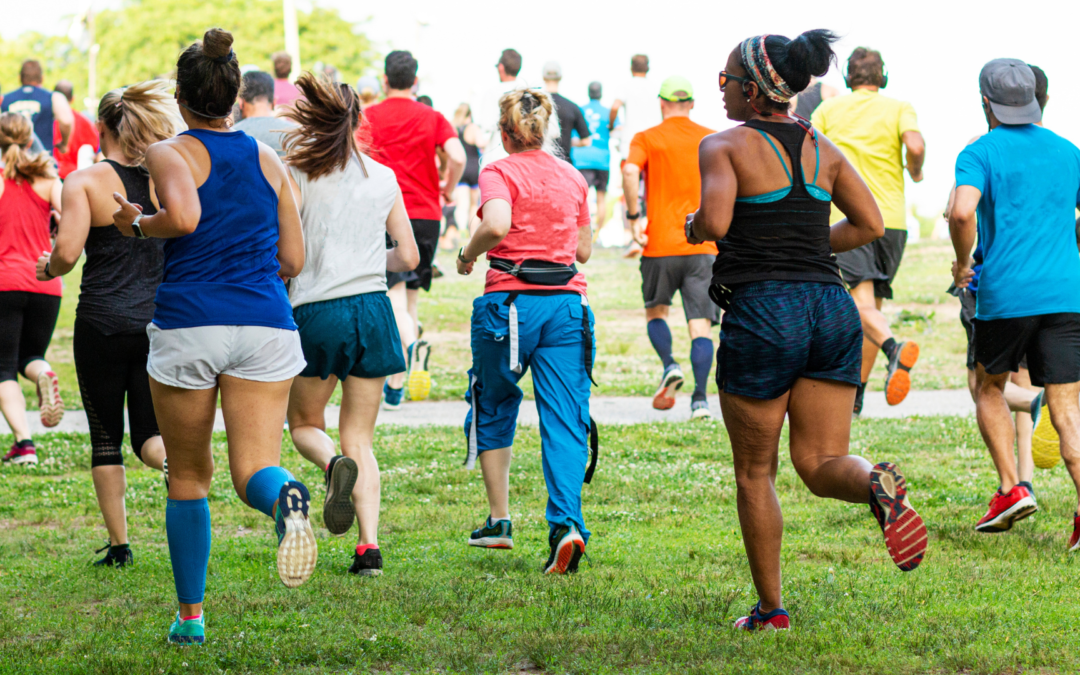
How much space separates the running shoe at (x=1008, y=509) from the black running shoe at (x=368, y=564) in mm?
2966

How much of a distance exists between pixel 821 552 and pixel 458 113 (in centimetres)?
1734

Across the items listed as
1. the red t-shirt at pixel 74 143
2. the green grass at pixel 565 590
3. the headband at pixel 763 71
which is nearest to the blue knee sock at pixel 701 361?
the green grass at pixel 565 590

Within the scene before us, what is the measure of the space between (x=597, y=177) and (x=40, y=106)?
300 inches

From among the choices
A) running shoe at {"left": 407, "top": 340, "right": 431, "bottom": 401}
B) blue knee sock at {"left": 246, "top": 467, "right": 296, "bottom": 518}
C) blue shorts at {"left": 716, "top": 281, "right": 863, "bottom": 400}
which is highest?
blue shorts at {"left": 716, "top": 281, "right": 863, "bottom": 400}

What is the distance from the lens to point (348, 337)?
525cm

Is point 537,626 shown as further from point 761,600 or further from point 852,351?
point 852,351

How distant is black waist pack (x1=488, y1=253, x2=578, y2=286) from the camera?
5465mm

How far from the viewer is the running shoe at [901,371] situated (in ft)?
28.4

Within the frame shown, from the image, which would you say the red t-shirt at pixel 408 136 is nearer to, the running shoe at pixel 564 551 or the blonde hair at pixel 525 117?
the blonde hair at pixel 525 117

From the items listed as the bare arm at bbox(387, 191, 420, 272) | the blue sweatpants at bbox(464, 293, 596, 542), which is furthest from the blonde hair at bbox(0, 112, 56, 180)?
the blue sweatpants at bbox(464, 293, 596, 542)

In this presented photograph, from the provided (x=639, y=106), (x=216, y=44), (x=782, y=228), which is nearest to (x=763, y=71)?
(x=782, y=228)

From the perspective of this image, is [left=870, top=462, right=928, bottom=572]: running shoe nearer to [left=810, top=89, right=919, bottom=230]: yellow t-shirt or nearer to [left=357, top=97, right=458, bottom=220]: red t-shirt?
[left=810, top=89, right=919, bottom=230]: yellow t-shirt

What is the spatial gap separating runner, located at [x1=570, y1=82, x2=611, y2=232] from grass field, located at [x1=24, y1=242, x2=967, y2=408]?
1703mm

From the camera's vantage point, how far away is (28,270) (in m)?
8.05
